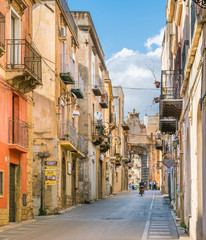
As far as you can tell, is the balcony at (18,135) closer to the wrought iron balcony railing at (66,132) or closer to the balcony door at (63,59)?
the wrought iron balcony railing at (66,132)

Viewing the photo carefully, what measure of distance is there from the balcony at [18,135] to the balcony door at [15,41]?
2058mm

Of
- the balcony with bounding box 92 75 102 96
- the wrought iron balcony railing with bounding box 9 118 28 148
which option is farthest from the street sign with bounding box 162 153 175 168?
the balcony with bounding box 92 75 102 96

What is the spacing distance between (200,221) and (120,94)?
211 ft

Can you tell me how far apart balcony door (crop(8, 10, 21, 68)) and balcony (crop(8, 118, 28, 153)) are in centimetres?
206

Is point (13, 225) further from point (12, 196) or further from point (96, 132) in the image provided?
point (96, 132)

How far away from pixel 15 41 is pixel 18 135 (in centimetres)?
346

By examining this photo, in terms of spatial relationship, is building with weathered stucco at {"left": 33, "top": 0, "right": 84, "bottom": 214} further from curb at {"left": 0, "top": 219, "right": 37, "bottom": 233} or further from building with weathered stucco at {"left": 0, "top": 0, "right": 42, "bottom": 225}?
curb at {"left": 0, "top": 219, "right": 37, "bottom": 233}

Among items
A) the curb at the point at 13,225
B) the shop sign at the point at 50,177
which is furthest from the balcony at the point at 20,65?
the shop sign at the point at 50,177

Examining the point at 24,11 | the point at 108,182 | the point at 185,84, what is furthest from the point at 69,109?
the point at 108,182

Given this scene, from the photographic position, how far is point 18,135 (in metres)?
18.8

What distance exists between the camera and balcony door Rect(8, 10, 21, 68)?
18578 millimetres

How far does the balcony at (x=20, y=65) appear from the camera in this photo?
18.0 meters

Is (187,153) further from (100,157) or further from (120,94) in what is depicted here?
(120,94)

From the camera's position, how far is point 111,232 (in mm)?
15250
